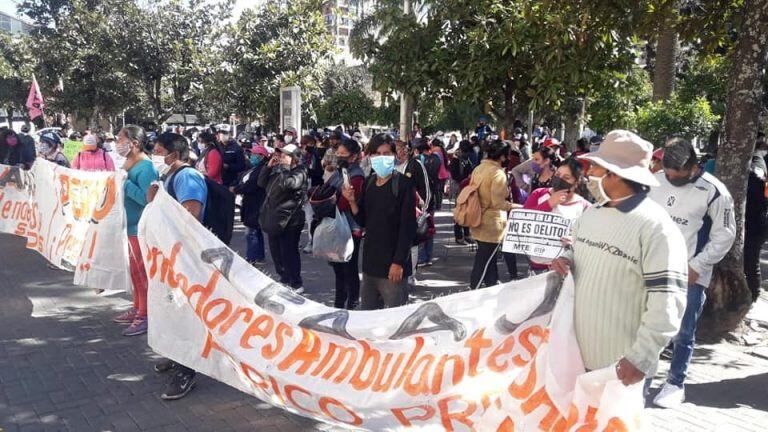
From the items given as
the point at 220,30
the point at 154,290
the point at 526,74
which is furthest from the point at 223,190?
the point at 220,30

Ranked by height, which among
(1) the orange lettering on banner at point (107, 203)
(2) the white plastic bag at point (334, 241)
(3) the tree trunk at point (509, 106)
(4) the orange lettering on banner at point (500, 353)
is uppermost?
(3) the tree trunk at point (509, 106)

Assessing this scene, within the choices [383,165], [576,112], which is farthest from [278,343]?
[576,112]

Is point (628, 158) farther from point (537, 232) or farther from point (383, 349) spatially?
point (537, 232)

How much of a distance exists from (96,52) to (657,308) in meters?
25.6

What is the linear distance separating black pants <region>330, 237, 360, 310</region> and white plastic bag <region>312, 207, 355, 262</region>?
11.2 inches

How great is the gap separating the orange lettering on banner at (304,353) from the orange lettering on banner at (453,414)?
0.86m

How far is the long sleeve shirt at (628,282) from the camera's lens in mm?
2707

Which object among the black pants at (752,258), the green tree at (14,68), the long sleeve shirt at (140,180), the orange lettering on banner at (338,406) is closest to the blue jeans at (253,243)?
the long sleeve shirt at (140,180)

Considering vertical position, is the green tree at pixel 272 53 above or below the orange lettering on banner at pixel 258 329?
above

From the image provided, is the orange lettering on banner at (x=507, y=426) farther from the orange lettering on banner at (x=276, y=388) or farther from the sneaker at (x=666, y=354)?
the sneaker at (x=666, y=354)

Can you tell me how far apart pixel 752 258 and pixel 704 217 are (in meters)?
3.01

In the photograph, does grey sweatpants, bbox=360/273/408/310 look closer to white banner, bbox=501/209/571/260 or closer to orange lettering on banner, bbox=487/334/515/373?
white banner, bbox=501/209/571/260

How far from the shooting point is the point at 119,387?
482 centimetres

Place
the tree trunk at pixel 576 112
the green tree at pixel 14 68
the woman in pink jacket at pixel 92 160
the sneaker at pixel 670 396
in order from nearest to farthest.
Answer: the sneaker at pixel 670 396, the woman in pink jacket at pixel 92 160, the tree trunk at pixel 576 112, the green tree at pixel 14 68
